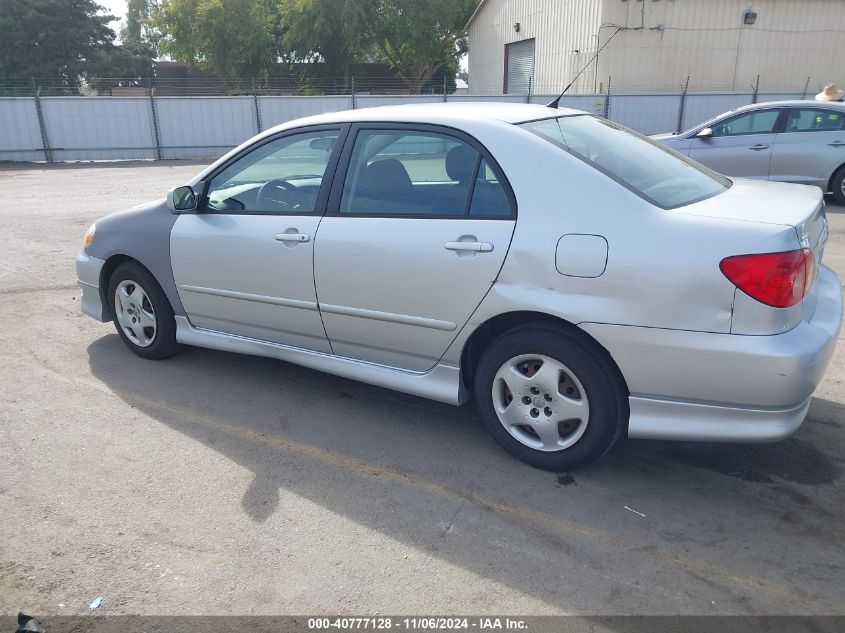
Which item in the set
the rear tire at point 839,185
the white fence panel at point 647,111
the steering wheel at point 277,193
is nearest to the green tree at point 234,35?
the white fence panel at point 647,111

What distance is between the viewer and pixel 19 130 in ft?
68.4

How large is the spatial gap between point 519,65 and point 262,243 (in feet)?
87.3

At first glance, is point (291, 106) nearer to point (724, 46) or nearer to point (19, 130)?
point (19, 130)

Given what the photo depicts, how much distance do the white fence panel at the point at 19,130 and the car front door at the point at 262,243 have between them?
19803 millimetres

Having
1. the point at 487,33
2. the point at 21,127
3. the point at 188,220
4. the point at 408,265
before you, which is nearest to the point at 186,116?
the point at 21,127

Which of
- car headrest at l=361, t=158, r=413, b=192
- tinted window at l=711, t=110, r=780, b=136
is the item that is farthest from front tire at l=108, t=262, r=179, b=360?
tinted window at l=711, t=110, r=780, b=136

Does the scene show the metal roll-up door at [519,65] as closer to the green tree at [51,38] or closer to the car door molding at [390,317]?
the car door molding at [390,317]

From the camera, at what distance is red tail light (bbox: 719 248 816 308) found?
2824 mm

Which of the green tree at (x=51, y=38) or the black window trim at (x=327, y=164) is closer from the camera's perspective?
the black window trim at (x=327, y=164)

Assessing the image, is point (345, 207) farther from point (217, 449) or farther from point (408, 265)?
point (217, 449)

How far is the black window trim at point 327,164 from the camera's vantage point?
13.0 ft

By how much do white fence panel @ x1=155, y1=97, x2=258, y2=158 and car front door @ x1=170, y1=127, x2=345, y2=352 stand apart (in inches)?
728

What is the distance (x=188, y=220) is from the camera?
14.8 ft

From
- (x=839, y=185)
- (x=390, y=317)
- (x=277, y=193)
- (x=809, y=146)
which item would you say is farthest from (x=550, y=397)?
(x=839, y=185)
